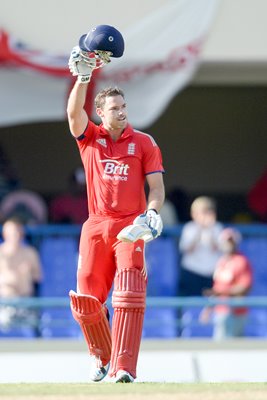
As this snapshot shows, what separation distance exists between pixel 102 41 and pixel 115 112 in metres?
0.56

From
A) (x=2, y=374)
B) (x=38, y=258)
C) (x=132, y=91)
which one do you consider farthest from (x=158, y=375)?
(x=132, y=91)

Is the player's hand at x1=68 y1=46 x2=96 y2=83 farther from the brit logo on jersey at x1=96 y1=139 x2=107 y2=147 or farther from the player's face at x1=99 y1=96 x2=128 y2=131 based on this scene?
the brit logo on jersey at x1=96 y1=139 x2=107 y2=147

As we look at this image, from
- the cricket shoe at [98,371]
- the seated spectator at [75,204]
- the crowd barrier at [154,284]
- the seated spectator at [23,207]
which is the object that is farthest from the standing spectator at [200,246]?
the cricket shoe at [98,371]

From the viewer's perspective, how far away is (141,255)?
25.7ft

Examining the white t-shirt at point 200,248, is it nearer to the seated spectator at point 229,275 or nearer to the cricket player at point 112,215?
the seated spectator at point 229,275

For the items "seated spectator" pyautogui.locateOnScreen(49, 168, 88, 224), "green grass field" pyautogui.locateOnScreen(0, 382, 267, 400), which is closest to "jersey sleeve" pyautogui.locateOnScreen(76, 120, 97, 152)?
"green grass field" pyautogui.locateOnScreen(0, 382, 267, 400)

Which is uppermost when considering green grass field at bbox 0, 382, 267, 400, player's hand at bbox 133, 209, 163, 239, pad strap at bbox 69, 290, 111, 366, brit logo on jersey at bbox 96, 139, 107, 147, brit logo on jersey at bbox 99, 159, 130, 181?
brit logo on jersey at bbox 96, 139, 107, 147

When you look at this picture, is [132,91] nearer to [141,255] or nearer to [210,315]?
[210,315]

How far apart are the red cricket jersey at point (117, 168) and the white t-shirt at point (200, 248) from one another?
227 inches

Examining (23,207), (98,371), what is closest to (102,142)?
(98,371)

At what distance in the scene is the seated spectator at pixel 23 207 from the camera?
49.4ft

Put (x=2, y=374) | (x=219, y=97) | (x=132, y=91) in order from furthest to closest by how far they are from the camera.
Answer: (x=219, y=97)
(x=132, y=91)
(x=2, y=374)

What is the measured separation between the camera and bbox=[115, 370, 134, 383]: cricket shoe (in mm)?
7582

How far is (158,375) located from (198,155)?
9642 millimetres
